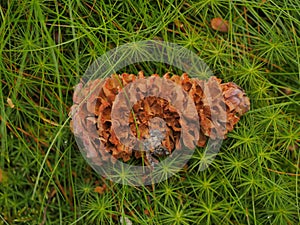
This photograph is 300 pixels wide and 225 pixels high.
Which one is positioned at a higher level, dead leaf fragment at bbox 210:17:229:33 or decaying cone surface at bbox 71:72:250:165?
dead leaf fragment at bbox 210:17:229:33

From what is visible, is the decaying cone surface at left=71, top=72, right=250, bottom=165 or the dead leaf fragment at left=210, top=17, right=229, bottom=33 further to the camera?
the dead leaf fragment at left=210, top=17, right=229, bottom=33

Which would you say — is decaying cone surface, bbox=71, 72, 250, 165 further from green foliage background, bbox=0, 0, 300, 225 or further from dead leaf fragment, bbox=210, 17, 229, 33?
dead leaf fragment, bbox=210, 17, 229, 33

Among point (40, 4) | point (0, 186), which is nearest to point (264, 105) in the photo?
point (40, 4)

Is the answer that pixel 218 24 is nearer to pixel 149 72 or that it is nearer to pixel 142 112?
pixel 149 72

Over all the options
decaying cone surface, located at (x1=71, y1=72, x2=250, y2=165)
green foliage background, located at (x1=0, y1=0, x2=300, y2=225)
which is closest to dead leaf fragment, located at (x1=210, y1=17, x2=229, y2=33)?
green foliage background, located at (x1=0, y1=0, x2=300, y2=225)

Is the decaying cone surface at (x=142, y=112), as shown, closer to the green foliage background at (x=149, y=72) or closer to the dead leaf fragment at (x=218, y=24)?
the green foliage background at (x=149, y=72)

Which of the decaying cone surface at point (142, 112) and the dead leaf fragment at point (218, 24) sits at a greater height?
the dead leaf fragment at point (218, 24)

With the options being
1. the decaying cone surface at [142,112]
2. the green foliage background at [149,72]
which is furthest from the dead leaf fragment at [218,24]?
the decaying cone surface at [142,112]

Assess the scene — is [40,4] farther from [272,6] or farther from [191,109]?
[272,6]

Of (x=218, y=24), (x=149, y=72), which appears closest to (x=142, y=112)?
(x=149, y=72)
